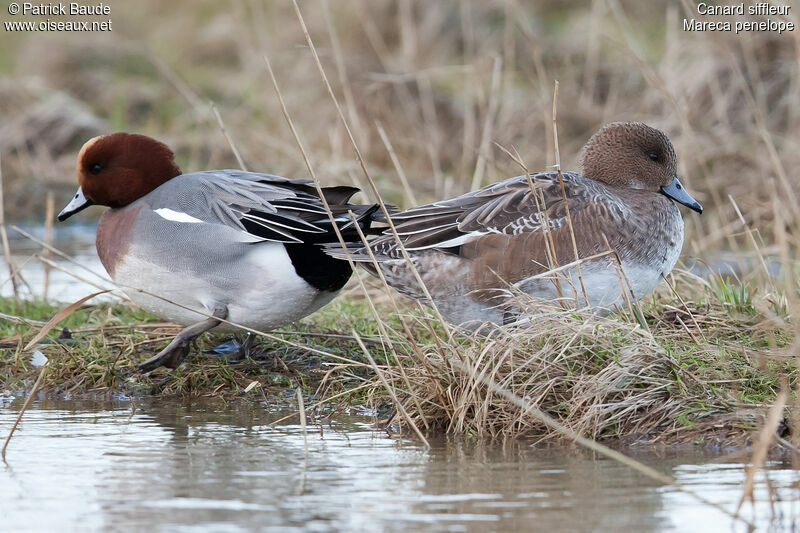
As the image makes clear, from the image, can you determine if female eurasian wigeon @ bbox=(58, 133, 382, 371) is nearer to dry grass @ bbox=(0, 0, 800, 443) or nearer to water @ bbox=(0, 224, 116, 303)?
dry grass @ bbox=(0, 0, 800, 443)

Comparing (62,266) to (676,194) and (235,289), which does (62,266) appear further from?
(676,194)

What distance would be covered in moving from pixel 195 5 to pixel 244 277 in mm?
11823

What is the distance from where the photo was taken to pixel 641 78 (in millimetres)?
9992

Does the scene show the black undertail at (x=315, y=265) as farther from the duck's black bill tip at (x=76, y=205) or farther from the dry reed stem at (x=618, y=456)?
the duck's black bill tip at (x=76, y=205)

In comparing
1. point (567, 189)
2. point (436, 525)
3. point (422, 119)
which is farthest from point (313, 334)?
point (422, 119)

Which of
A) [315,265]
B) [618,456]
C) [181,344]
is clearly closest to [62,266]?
[181,344]

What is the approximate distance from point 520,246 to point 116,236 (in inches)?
64.4

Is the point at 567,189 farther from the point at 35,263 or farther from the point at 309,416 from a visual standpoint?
the point at 35,263

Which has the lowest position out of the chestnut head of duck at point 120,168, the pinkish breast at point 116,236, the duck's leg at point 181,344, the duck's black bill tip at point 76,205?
the duck's leg at point 181,344

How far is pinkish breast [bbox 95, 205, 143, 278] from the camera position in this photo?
14.5 feet

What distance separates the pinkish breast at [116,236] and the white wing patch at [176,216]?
13cm

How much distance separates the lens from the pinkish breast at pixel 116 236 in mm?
4422

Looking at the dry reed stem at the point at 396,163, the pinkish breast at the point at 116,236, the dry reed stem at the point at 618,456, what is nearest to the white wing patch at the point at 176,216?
the pinkish breast at the point at 116,236

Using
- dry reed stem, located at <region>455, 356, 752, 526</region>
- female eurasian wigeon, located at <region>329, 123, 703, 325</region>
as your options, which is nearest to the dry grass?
female eurasian wigeon, located at <region>329, 123, 703, 325</region>
